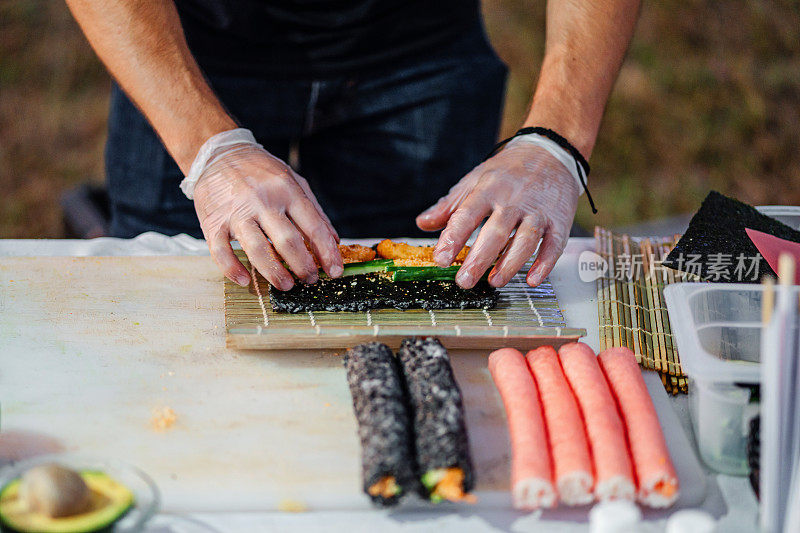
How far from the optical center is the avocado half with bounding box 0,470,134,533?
3.66ft

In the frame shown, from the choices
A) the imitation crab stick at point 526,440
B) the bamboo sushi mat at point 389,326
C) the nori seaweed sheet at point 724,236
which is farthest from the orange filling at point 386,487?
the nori seaweed sheet at point 724,236

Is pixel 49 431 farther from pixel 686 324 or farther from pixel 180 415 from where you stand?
pixel 686 324

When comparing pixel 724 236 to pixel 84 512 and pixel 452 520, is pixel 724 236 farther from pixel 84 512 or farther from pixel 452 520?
pixel 84 512

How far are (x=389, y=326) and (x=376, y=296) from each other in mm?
154

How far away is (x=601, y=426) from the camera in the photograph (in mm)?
1381

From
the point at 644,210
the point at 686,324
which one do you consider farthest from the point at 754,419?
the point at 644,210

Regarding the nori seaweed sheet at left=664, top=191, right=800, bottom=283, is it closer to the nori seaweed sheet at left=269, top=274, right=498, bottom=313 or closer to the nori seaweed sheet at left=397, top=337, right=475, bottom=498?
the nori seaweed sheet at left=269, top=274, right=498, bottom=313

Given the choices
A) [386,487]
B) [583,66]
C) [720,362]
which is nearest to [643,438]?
[720,362]

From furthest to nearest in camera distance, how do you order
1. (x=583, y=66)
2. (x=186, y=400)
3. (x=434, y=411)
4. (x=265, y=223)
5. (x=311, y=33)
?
1. (x=311, y=33)
2. (x=583, y=66)
3. (x=265, y=223)
4. (x=186, y=400)
5. (x=434, y=411)

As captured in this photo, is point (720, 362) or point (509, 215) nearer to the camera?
point (720, 362)

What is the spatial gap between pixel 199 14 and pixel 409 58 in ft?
2.67

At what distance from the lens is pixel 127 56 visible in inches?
84.9

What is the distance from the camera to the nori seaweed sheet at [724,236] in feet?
6.40

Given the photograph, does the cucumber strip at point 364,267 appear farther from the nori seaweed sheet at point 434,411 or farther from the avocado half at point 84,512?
the avocado half at point 84,512
